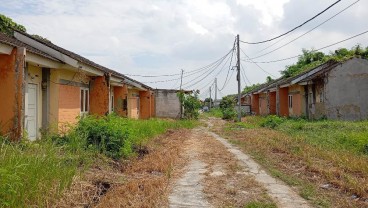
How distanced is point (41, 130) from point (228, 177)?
24.0ft

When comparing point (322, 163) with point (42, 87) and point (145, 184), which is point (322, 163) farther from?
point (42, 87)

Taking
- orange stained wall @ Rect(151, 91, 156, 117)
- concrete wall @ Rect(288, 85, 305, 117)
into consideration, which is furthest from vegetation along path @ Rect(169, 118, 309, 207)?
orange stained wall @ Rect(151, 91, 156, 117)

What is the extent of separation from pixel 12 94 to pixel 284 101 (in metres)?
25.3

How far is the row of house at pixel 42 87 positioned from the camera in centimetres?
954

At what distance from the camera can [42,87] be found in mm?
12742

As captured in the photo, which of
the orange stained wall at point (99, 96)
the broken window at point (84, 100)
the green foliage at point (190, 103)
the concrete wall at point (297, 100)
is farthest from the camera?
the green foliage at point (190, 103)

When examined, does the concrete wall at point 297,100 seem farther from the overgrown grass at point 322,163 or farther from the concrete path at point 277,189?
the concrete path at point 277,189

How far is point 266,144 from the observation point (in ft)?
44.2

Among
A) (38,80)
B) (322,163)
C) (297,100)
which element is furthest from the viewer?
(297,100)

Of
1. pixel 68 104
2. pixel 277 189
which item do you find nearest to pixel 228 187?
pixel 277 189

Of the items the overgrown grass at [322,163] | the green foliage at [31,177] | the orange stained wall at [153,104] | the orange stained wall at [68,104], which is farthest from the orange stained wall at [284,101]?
the green foliage at [31,177]

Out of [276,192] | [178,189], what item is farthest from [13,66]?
[276,192]

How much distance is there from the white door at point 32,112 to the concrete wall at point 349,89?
53.8 feet

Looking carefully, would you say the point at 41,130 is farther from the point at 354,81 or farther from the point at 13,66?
the point at 354,81
